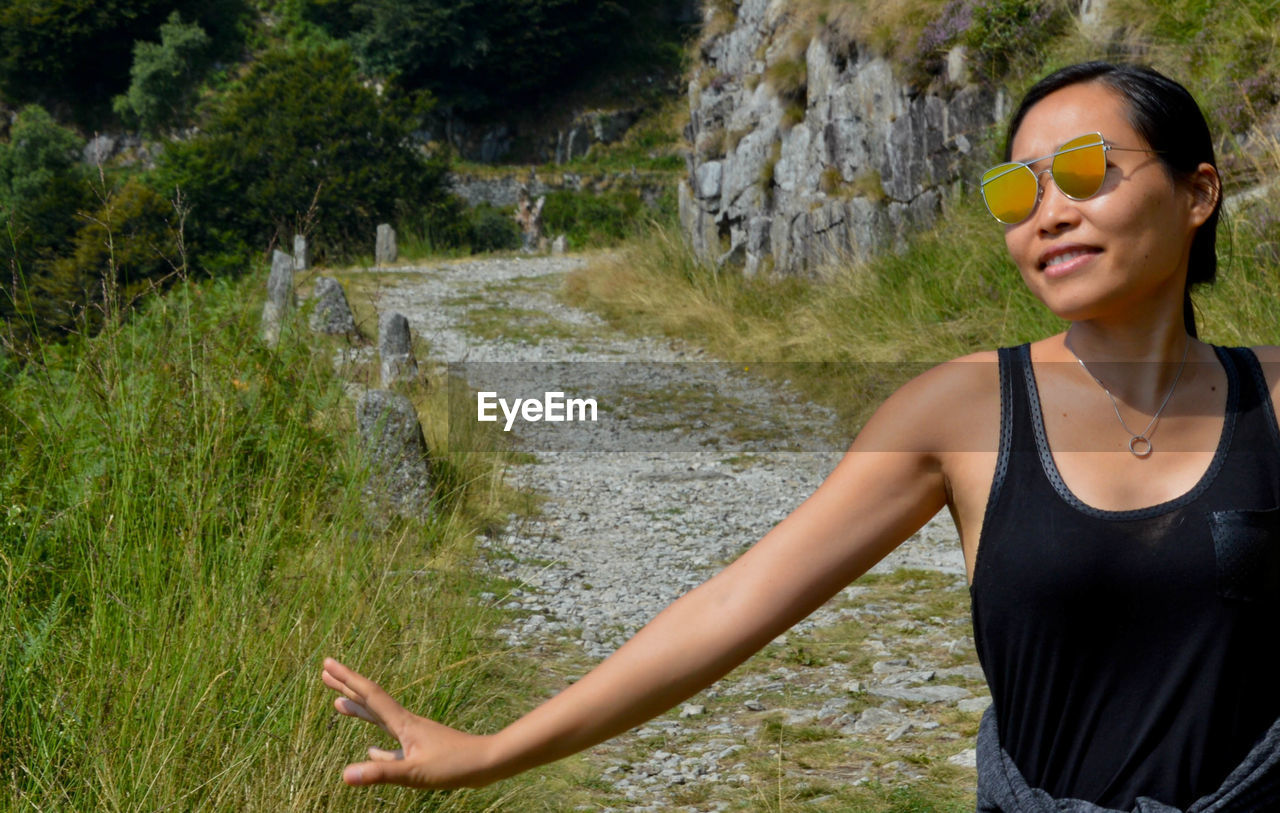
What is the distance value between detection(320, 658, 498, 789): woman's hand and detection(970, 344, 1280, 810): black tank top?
0.59 metres

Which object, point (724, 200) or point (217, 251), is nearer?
point (724, 200)

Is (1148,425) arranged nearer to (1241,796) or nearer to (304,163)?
(1241,796)

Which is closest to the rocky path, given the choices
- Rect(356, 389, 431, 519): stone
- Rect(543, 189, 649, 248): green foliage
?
Rect(356, 389, 431, 519): stone

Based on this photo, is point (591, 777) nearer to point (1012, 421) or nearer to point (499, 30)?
point (1012, 421)

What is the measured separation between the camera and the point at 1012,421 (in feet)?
4.26

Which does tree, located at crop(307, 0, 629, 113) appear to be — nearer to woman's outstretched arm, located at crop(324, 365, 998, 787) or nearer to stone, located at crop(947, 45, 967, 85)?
stone, located at crop(947, 45, 967, 85)

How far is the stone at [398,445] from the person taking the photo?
4.96m

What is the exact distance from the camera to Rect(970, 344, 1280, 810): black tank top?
1196mm

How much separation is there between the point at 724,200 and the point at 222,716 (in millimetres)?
12131

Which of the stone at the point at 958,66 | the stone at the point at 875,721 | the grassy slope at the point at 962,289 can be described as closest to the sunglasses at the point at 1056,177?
the stone at the point at 875,721

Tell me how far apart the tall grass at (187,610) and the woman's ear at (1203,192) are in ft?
5.42

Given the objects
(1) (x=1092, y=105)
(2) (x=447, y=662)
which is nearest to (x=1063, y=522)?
(1) (x=1092, y=105)

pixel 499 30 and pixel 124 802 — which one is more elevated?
pixel 499 30

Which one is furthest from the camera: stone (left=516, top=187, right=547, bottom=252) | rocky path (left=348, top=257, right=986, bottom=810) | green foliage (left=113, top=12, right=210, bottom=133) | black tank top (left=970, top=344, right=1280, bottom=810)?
green foliage (left=113, top=12, right=210, bottom=133)
